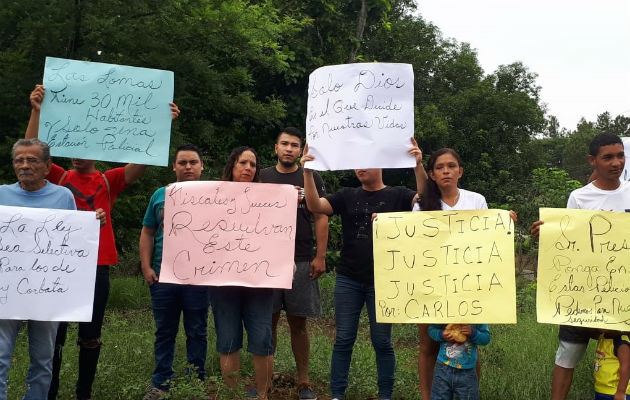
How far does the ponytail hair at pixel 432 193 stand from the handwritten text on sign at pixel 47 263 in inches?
83.4

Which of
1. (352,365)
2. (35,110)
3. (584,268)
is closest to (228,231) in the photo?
(35,110)

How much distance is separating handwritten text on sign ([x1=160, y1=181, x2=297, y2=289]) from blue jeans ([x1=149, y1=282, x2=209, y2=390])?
0.31 metres

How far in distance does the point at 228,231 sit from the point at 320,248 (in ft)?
2.85

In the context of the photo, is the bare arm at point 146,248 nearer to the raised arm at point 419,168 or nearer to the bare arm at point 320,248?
the bare arm at point 320,248

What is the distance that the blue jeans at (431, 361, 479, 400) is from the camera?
3.93 metres

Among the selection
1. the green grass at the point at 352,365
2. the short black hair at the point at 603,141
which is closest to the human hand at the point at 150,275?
the green grass at the point at 352,365

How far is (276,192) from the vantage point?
4570mm

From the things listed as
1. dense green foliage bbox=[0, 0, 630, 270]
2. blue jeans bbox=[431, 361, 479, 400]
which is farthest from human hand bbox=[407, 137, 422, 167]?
dense green foliage bbox=[0, 0, 630, 270]

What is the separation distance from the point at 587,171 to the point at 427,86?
72.7 feet

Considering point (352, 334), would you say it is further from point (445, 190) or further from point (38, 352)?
point (38, 352)

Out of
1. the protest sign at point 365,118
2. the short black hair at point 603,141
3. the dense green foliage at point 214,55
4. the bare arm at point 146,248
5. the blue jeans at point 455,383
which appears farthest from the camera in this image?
the dense green foliage at point 214,55

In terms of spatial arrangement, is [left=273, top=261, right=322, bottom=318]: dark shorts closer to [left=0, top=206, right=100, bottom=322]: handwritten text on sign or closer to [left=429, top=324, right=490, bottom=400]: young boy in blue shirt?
[left=429, top=324, right=490, bottom=400]: young boy in blue shirt

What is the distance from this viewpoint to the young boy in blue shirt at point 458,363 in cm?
394

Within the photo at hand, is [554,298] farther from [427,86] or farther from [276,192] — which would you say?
[427,86]
